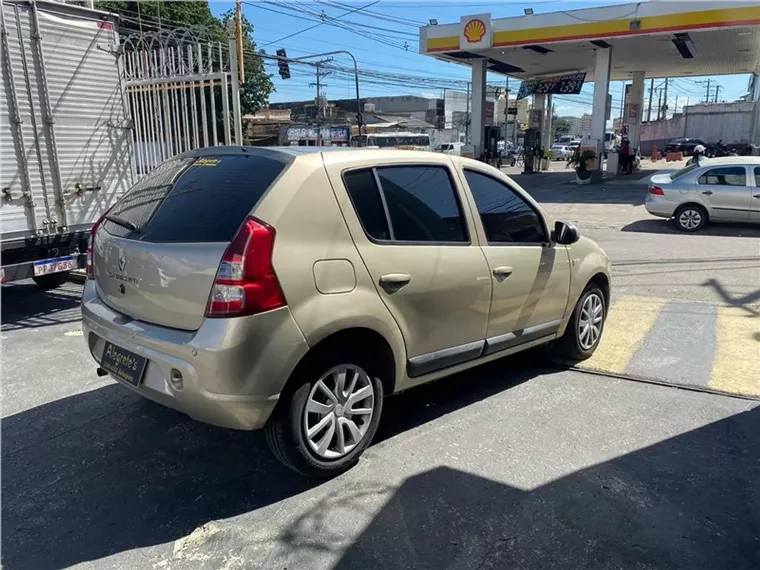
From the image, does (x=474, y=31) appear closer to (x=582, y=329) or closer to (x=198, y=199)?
(x=582, y=329)

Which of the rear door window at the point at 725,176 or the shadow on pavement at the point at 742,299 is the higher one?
the rear door window at the point at 725,176

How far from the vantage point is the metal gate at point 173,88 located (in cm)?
755

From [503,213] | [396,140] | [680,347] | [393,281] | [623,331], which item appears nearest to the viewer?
[393,281]

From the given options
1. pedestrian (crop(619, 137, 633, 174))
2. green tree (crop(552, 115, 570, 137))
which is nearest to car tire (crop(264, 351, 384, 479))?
pedestrian (crop(619, 137, 633, 174))

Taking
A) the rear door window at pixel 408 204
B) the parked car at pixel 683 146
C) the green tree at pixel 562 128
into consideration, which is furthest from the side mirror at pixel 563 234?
the green tree at pixel 562 128

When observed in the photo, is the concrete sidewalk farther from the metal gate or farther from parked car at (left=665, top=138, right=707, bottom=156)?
parked car at (left=665, top=138, right=707, bottom=156)

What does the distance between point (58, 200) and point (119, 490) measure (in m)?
4.49

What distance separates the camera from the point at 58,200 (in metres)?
6.58

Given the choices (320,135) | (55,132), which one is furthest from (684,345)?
(320,135)

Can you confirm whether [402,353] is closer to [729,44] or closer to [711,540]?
[711,540]

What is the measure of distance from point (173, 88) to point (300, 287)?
20.6 ft

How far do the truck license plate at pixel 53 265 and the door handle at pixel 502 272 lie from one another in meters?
4.73

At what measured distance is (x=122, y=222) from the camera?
353cm

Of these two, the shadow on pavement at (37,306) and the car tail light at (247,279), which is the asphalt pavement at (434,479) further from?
the shadow on pavement at (37,306)
